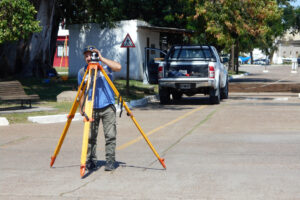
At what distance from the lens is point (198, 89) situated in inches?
802

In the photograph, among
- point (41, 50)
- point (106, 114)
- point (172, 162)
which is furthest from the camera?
→ point (41, 50)

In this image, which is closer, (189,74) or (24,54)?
(189,74)

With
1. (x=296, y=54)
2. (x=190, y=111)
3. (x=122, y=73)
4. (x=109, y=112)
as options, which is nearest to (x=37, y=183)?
(x=109, y=112)

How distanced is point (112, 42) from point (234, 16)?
25.8ft

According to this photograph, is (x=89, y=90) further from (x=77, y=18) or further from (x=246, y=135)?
(x=77, y=18)

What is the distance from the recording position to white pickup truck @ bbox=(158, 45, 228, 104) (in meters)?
19.4

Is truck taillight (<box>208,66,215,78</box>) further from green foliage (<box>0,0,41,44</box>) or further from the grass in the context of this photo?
green foliage (<box>0,0,41,44</box>)

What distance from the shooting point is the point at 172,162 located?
8.67m

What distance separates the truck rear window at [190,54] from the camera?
2039cm

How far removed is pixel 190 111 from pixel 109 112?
9751 millimetres

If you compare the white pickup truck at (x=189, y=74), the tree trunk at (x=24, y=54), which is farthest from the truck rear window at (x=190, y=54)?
the tree trunk at (x=24, y=54)

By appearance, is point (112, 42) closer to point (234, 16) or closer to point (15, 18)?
point (234, 16)

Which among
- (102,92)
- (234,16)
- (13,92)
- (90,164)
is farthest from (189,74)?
(90,164)

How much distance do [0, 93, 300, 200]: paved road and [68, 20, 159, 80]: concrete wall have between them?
665 inches
